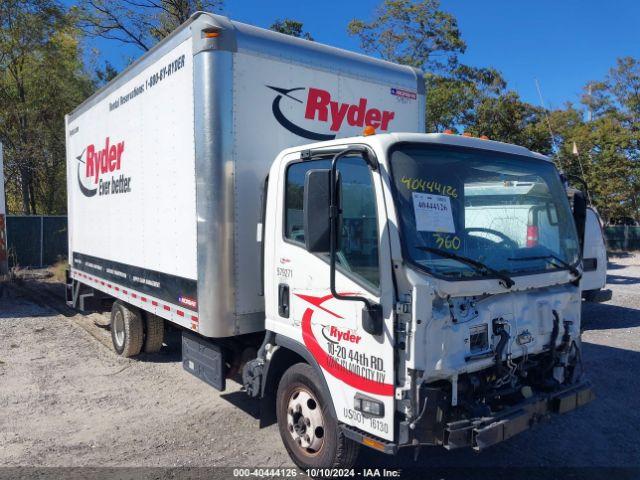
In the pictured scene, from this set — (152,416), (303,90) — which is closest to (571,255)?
(303,90)

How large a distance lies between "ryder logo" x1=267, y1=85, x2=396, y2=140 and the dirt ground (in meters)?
2.81

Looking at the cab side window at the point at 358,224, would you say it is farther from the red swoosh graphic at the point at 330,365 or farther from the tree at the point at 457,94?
the tree at the point at 457,94

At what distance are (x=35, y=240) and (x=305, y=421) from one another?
720 inches

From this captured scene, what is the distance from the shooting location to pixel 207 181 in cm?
448

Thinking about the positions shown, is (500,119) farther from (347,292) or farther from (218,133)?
(347,292)

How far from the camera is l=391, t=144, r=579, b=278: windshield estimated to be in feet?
10.9

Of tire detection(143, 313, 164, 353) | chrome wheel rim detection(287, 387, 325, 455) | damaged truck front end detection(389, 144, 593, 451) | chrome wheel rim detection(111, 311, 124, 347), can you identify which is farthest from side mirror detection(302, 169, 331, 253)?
chrome wheel rim detection(111, 311, 124, 347)

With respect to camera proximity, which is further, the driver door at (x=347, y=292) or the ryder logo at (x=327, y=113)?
the ryder logo at (x=327, y=113)

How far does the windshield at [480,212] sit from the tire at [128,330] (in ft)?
16.0

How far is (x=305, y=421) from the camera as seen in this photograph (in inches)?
156

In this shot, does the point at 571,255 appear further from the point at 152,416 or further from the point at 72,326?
the point at 72,326

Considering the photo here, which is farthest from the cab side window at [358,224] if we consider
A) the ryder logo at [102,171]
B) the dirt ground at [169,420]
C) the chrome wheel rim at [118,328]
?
the chrome wheel rim at [118,328]

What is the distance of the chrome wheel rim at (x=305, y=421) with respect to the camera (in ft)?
12.7

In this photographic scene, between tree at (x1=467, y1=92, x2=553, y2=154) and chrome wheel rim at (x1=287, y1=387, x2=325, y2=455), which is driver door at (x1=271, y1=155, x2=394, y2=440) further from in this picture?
tree at (x1=467, y1=92, x2=553, y2=154)
